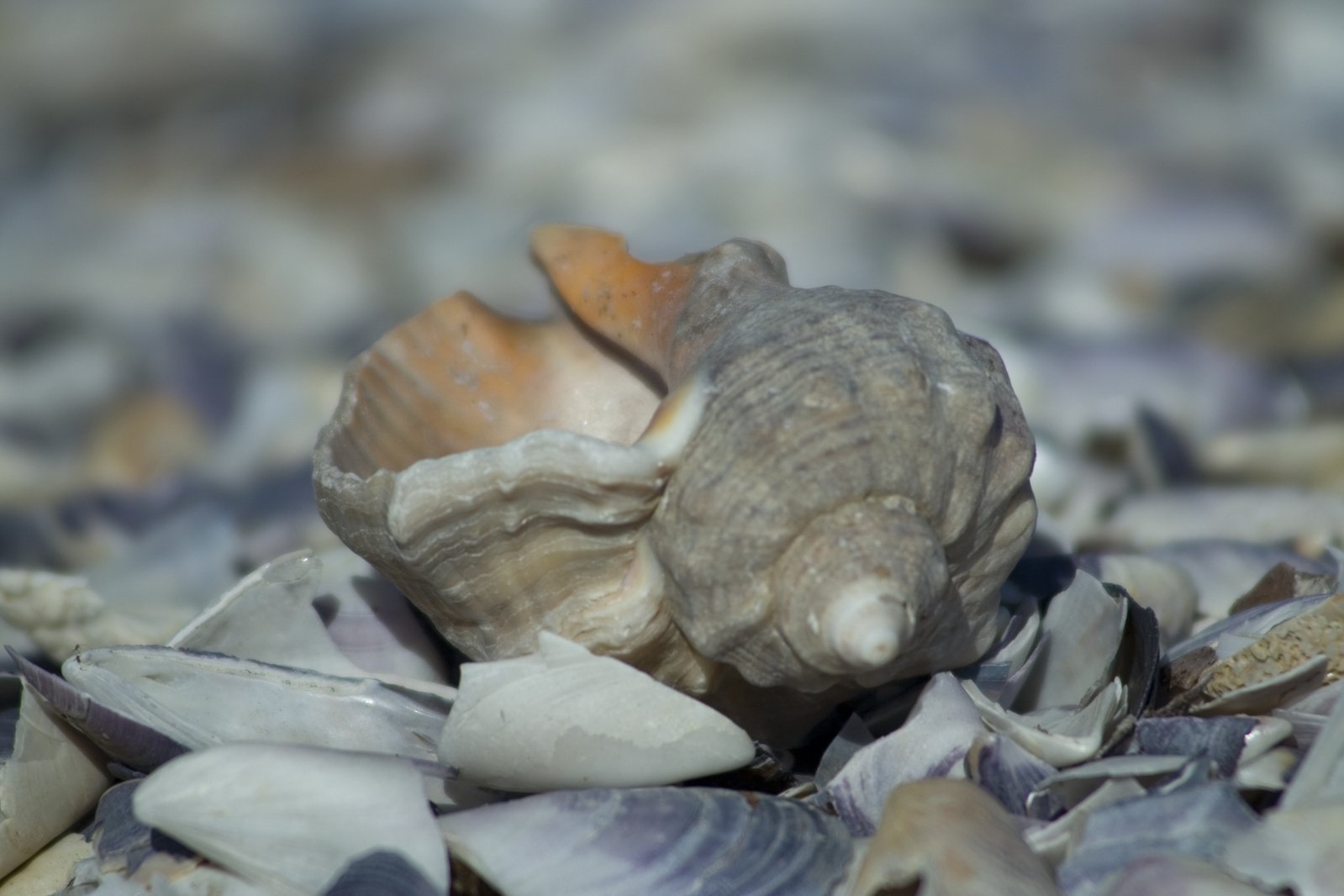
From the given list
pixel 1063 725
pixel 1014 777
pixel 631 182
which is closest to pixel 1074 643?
pixel 1063 725

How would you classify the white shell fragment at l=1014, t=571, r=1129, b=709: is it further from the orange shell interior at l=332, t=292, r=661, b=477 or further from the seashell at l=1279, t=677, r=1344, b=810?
the orange shell interior at l=332, t=292, r=661, b=477

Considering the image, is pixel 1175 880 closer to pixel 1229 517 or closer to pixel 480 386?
pixel 480 386

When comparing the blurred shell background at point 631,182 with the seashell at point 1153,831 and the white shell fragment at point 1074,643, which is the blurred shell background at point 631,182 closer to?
the white shell fragment at point 1074,643

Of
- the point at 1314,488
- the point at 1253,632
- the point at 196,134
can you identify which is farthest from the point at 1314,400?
the point at 196,134

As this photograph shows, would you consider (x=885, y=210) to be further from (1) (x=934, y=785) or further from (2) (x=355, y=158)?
(1) (x=934, y=785)

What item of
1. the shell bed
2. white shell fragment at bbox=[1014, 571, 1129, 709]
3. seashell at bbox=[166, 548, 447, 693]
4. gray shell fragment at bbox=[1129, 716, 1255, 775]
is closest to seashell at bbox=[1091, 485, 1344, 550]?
the shell bed

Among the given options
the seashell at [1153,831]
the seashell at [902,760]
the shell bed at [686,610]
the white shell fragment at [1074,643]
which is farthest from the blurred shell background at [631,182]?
the seashell at [1153,831]
